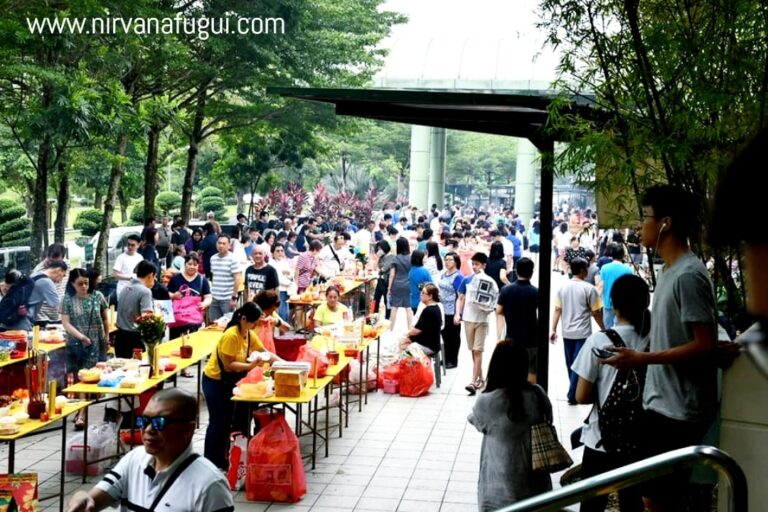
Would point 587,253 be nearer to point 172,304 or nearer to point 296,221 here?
point 172,304

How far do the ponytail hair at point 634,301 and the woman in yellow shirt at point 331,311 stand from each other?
7542mm

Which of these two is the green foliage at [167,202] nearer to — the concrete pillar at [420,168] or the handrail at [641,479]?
the concrete pillar at [420,168]

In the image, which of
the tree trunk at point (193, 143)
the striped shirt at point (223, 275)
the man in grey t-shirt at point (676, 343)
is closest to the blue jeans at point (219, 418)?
the striped shirt at point (223, 275)

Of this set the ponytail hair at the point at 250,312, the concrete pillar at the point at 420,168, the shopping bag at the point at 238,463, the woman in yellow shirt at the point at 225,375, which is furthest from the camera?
the concrete pillar at the point at 420,168

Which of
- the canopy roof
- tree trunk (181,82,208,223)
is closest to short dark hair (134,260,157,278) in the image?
the canopy roof

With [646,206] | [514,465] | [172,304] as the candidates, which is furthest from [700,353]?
[172,304]

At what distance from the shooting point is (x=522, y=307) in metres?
11.0

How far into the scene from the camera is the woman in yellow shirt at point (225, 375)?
884cm

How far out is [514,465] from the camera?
5.96 meters

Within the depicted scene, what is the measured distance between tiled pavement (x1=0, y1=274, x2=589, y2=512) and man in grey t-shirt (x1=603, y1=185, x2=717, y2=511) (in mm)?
4064

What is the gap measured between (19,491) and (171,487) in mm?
2870

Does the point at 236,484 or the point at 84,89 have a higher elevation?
the point at 84,89

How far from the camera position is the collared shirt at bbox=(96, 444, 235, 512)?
389 cm

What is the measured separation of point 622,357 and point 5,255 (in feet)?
51.2
